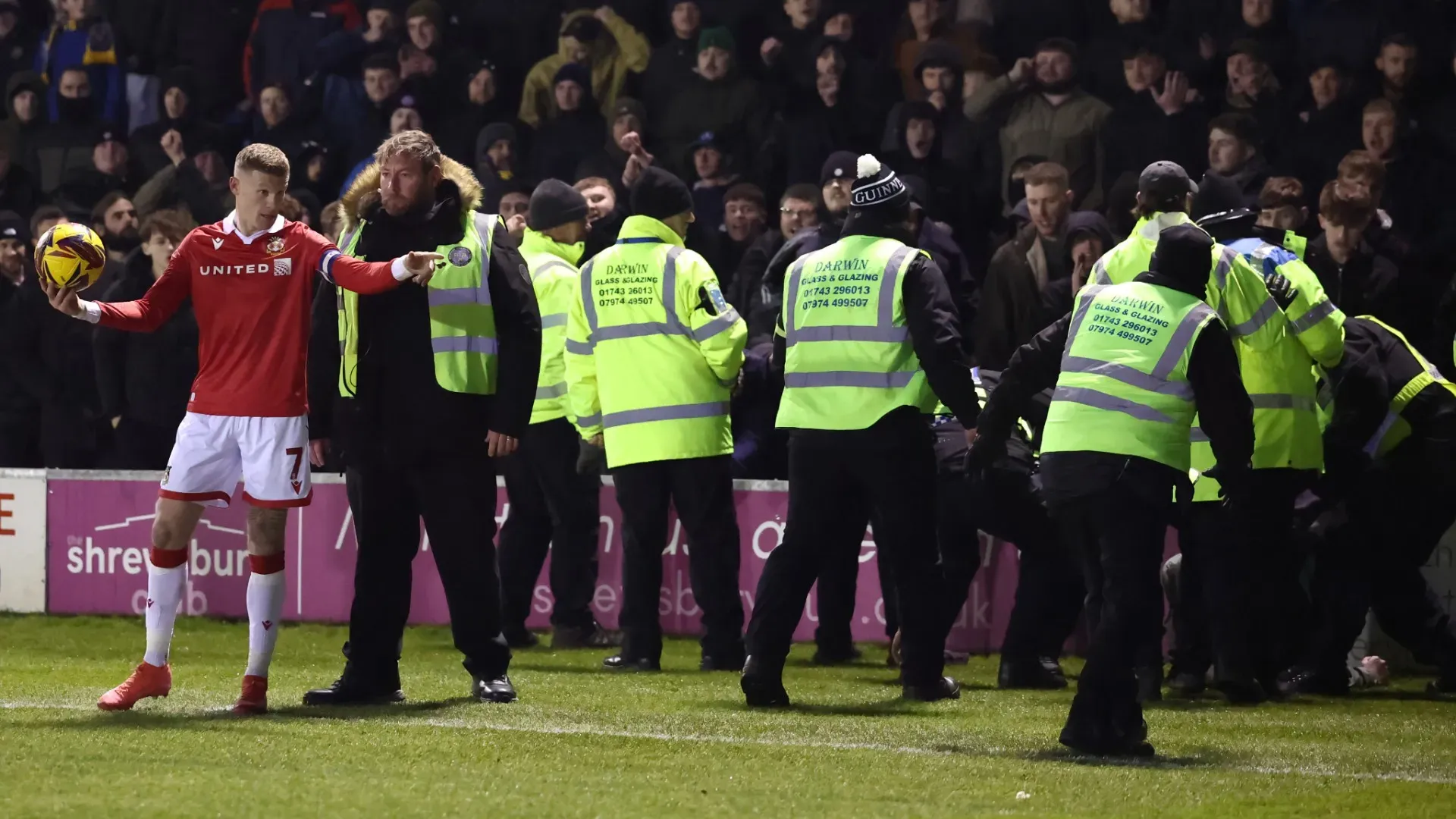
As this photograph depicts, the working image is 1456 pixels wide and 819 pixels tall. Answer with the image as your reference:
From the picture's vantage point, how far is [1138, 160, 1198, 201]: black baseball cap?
9.60m

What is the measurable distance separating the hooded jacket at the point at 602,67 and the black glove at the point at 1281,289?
297 inches

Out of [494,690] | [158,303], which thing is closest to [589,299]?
[494,690]

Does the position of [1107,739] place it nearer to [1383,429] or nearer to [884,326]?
[884,326]

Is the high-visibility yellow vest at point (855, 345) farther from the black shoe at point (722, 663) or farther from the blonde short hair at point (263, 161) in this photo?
the blonde short hair at point (263, 161)

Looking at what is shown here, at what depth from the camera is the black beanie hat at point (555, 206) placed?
39.2ft

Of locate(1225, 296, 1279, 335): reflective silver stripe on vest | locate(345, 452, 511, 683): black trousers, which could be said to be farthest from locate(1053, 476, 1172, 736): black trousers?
locate(345, 452, 511, 683): black trousers

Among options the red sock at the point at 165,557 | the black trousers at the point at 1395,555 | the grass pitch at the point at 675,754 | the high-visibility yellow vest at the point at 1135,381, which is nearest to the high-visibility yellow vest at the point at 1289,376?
the black trousers at the point at 1395,555

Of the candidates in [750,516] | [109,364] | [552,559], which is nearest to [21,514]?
[109,364]

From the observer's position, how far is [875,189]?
9.46 m

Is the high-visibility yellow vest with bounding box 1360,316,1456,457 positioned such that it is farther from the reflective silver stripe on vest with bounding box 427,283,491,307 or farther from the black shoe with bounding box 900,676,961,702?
the reflective silver stripe on vest with bounding box 427,283,491,307

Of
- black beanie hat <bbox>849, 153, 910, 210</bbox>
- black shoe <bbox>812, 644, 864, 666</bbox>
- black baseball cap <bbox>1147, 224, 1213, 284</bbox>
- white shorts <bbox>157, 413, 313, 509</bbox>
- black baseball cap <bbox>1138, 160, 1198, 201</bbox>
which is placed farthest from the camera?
black shoe <bbox>812, 644, 864, 666</bbox>

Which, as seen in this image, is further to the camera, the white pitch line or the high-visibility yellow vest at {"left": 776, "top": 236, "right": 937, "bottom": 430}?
the high-visibility yellow vest at {"left": 776, "top": 236, "right": 937, "bottom": 430}

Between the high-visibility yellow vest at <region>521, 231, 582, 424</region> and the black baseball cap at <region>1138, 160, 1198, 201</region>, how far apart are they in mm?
3546

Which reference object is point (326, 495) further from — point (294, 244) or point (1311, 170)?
point (1311, 170)
